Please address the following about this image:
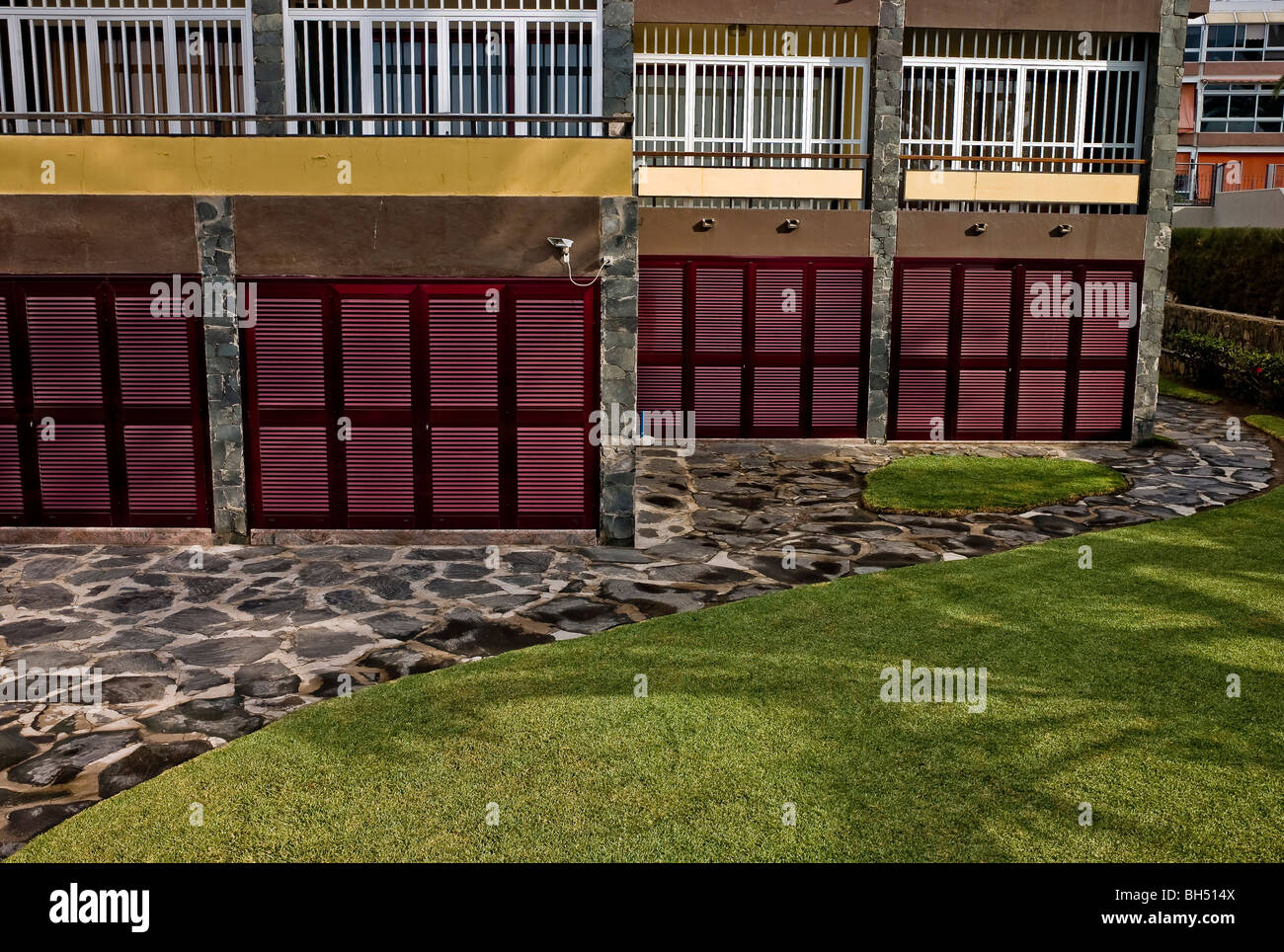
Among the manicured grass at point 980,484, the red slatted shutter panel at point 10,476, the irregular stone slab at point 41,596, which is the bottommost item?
the irregular stone slab at point 41,596

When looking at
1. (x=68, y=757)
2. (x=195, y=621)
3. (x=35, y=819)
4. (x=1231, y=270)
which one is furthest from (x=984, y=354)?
(x=35, y=819)

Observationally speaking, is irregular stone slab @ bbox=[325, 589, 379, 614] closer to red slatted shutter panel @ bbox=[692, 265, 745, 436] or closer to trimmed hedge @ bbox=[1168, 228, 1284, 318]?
red slatted shutter panel @ bbox=[692, 265, 745, 436]

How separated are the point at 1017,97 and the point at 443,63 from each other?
10479 mm

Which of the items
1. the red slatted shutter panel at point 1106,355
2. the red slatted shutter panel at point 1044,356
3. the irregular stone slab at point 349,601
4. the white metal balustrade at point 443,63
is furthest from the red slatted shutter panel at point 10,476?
the red slatted shutter panel at point 1106,355

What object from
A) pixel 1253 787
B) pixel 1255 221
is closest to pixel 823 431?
pixel 1253 787

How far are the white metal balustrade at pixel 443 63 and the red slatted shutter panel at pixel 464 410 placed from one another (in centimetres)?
222

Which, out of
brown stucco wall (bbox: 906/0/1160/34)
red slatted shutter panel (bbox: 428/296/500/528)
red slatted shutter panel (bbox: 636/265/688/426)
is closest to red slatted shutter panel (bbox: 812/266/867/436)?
red slatted shutter panel (bbox: 636/265/688/426)

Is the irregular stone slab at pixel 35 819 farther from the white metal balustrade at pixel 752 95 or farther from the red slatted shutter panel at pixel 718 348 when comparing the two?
the white metal balustrade at pixel 752 95

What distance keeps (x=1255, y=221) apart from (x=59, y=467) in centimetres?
2969

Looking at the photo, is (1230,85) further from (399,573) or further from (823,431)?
(399,573)

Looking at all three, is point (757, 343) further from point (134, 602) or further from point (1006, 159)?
point (134, 602)

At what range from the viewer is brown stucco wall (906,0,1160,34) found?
61.3 feet

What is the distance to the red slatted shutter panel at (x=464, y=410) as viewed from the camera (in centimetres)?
1283

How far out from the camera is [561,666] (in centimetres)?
925
